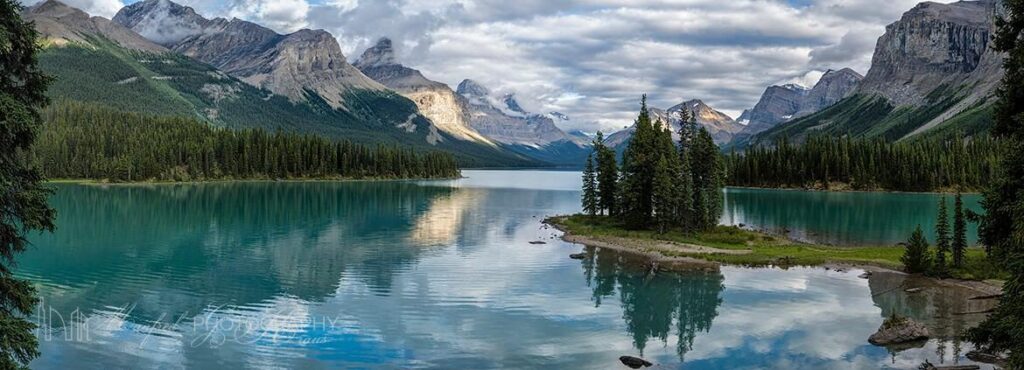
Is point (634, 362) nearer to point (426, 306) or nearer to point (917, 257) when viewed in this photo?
point (426, 306)

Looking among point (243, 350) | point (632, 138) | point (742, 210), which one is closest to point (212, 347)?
point (243, 350)

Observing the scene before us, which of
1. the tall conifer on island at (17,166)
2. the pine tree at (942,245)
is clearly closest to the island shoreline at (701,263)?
the pine tree at (942,245)

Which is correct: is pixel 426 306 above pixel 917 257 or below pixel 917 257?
below

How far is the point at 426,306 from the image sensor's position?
48.7 metres

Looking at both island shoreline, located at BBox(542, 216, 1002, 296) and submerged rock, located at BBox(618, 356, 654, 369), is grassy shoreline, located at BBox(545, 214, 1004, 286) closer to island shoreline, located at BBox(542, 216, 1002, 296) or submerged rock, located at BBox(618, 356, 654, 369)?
island shoreline, located at BBox(542, 216, 1002, 296)

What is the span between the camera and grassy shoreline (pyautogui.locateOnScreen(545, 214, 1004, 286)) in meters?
65.5

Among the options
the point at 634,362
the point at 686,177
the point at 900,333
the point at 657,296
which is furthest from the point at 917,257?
the point at 634,362

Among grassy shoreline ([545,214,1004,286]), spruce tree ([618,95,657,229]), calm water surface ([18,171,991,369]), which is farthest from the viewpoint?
spruce tree ([618,95,657,229])

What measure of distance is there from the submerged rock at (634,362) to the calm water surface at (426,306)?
758 millimetres

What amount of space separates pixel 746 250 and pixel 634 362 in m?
45.7

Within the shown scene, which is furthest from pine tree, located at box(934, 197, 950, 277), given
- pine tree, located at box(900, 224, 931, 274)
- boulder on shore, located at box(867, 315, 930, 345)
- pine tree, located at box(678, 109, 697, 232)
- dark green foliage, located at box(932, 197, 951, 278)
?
pine tree, located at box(678, 109, 697, 232)

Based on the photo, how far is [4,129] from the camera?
1772 centimetres

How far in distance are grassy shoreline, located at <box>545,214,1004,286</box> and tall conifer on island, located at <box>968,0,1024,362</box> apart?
3797 centimetres

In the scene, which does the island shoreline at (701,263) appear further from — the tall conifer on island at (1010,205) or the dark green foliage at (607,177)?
the tall conifer on island at (1010,205)
